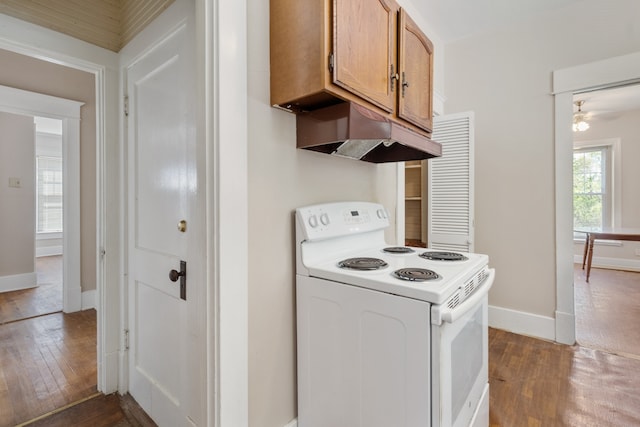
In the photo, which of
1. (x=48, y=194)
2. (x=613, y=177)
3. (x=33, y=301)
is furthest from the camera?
(x=48, y=194)

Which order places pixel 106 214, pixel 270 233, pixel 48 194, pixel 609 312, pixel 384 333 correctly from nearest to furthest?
1. pixel 384 333
2. pixel 270 233
3. pixel 106 214
4. pixel 609 312
5. pixel 48 194

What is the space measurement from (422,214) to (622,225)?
4087mm

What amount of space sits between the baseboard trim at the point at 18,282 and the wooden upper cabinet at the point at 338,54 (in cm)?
460

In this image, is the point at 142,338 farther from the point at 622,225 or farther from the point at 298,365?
the point at 622,225

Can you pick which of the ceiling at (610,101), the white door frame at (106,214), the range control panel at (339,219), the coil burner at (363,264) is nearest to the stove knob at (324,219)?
the range control panel at (339,219)

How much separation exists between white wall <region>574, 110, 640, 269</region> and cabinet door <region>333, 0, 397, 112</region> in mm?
5611

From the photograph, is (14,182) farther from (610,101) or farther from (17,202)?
(610,101)

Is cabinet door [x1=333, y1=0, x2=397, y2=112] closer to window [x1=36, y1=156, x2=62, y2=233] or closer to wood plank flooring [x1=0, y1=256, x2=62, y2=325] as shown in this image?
wood plank flooring [x1=0, y1=256, x2=62, y2=325]

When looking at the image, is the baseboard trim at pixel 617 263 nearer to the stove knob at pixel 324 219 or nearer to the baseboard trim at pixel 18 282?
the stove knob at pixel 324 219

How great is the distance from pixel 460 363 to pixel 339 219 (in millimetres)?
773

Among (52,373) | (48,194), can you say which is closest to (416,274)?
(52,373)

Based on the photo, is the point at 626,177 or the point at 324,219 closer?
the point at 324,219

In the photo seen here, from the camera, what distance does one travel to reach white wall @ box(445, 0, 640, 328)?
239 cm

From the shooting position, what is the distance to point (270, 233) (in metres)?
1.27
